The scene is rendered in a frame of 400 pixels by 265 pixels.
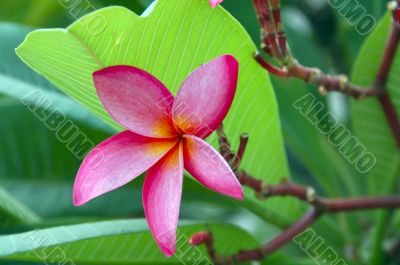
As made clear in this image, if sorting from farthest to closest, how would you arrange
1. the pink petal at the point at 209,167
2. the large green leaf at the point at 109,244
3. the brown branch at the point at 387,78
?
the brown branch at the point at 387,78
the large green leaf at the point at 109,244
the pink petal at the point at 209,167

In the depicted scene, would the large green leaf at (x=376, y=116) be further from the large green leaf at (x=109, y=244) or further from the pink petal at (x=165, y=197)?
the pink petal at (x=165, y=197)

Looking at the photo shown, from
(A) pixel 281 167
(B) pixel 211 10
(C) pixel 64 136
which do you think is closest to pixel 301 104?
(A) pixel 281 167

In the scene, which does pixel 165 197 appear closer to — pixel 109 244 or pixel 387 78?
pixel 109 244

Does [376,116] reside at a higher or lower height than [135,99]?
lower

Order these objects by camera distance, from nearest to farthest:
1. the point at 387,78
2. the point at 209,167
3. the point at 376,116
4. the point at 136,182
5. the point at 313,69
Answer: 1. the point at 209,167
2. the point at 313,69
3. the point at 387,78
4. the point at 376,116
5. the point at 136,182

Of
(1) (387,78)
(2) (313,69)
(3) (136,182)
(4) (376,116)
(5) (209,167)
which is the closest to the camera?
(5) (209,167)

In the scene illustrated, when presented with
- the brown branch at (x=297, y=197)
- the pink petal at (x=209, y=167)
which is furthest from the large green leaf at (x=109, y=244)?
the pink petal at (x=209, y=167)
